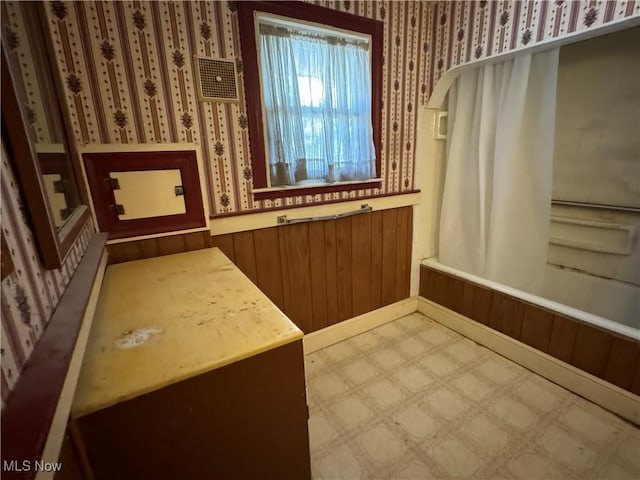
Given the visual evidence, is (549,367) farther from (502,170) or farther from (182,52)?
(182,52)

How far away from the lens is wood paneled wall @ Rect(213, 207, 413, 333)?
5.74 ft

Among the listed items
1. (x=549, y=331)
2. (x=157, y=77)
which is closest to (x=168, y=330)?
(x=157, y=77)

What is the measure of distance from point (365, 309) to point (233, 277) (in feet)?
4.48

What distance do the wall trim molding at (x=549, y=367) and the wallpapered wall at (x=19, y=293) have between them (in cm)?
218

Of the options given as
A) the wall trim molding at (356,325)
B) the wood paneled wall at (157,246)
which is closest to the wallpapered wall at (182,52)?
the wood paneled wall at (157,246)

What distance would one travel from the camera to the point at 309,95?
5.44 ft

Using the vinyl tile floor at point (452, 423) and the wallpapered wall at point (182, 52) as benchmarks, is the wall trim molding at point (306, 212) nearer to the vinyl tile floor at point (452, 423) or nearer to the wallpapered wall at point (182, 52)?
the wallpapered wall at point (182, 52)

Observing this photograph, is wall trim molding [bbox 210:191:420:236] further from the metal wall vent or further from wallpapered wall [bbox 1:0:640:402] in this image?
the metal wall vent

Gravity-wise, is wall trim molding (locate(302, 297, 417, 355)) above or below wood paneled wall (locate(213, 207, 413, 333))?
below

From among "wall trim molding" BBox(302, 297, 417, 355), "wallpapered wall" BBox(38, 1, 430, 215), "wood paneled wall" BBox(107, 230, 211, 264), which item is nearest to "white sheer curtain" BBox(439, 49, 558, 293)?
"wall trim molding" BBox(302, 297, 417, 355)

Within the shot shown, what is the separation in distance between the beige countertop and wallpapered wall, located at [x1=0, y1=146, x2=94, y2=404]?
5.8 inches

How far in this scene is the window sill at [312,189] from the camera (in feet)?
5.47

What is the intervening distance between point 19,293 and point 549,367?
2.23 metres

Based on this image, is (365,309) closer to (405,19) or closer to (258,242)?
(258,242)
